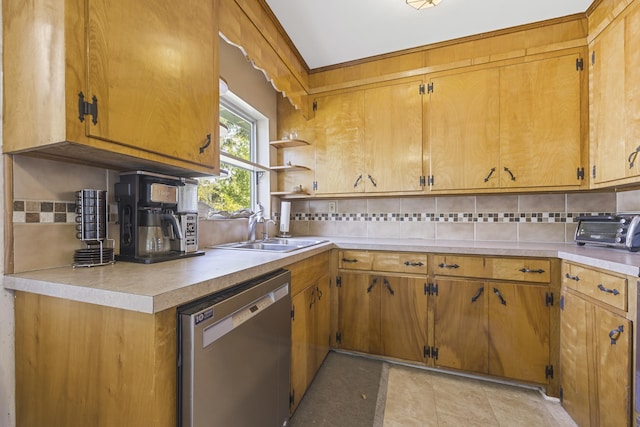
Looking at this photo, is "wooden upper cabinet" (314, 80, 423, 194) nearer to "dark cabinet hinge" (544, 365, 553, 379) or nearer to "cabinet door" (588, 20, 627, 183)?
"cabinet door" (588, 20, 627, 183)

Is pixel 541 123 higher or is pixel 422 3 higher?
pixel 422 3

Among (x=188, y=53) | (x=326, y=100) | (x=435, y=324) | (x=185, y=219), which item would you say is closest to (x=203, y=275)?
(x=185, y=219)

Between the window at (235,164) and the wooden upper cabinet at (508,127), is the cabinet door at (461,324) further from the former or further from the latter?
the window at (235,164)

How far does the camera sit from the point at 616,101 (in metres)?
1.63

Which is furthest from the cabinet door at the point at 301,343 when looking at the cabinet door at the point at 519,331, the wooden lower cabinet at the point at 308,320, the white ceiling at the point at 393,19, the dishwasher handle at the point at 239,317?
the white ceiling at the point at 393,19

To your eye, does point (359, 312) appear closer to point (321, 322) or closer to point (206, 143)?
point (321, 322)

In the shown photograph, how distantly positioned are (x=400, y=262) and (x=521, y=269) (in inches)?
29.8

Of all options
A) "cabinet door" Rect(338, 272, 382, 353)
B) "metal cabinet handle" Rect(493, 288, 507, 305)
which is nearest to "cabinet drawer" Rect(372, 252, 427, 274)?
"cabinet door" Rect(338, 272, 382, 353)

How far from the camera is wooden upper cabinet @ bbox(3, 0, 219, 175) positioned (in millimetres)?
773

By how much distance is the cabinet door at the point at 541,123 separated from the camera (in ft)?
6.25

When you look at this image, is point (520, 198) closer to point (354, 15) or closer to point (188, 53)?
point (354, 15)

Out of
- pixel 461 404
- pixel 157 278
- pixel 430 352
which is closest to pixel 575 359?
pixel 461 404

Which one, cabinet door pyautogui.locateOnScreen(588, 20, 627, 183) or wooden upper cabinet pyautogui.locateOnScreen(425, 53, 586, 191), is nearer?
cabinet door pyautogui.locateOnScreen(588, 20, 627, 183)

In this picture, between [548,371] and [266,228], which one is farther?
[266,228]
